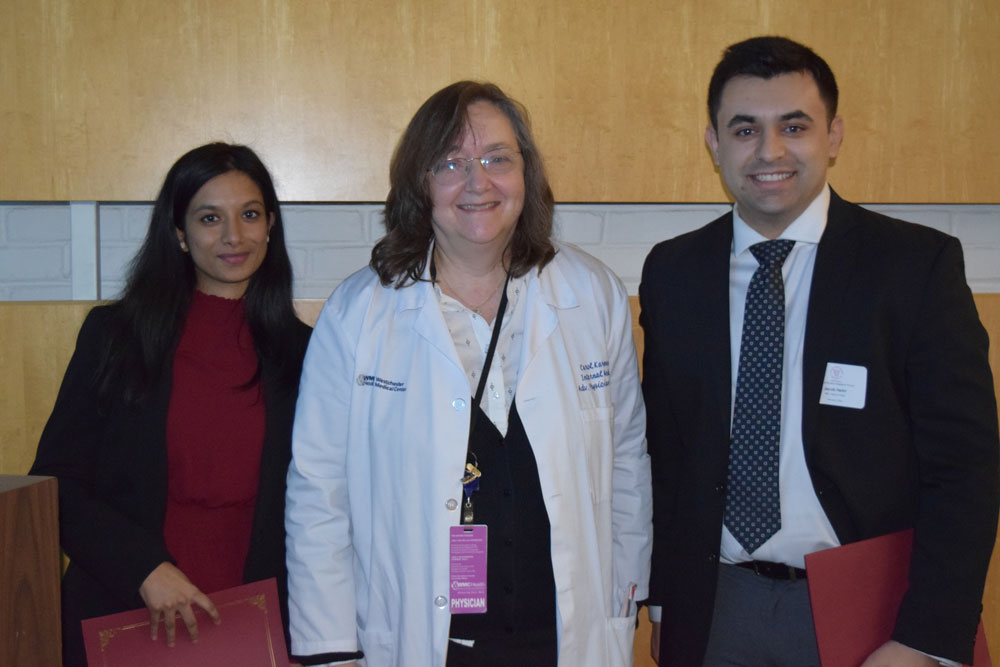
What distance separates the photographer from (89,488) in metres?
1.74

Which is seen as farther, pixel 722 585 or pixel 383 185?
pixel 383 185

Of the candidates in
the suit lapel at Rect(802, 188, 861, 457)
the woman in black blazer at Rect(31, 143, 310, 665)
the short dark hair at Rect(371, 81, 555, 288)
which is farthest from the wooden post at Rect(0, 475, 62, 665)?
the suit lapel at Rect(802, 188, 861, 457)

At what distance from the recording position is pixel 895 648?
1447 millimetres

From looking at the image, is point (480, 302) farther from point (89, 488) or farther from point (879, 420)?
point (89, 488)

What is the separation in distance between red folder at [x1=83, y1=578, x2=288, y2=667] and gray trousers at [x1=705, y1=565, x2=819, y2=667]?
2.68 feet

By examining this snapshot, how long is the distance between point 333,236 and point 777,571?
1540mm

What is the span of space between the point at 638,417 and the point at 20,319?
157 centimetres

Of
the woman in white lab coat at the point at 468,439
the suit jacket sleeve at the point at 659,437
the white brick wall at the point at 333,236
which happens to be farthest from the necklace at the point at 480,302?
the white brick wall at the point at 333,236

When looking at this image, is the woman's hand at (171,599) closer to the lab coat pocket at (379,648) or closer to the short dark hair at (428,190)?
the lab coat pocket at (379,648)

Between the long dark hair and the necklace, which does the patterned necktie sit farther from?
the long dark hair

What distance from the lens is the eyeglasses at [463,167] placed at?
63.9 inches

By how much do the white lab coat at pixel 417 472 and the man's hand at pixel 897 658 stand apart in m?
0.44

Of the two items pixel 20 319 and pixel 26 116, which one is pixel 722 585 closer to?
pixel 20 319

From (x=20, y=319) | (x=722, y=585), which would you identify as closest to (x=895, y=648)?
(x=722, y=585)
